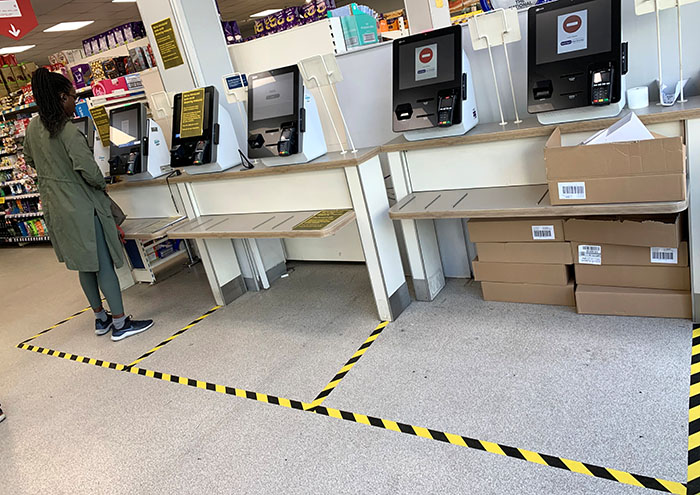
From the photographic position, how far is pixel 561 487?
65.6 inches

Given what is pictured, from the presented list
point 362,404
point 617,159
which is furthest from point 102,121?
point 617,159

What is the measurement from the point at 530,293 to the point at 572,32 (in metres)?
1.33

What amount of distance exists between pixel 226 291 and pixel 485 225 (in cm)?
201

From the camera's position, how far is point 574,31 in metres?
2.32

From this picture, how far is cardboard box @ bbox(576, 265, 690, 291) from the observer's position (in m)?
2.33

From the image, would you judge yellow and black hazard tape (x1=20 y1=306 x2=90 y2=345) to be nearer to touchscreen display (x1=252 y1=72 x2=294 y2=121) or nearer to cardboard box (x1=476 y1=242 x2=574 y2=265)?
touchscreen display (x1=252 y1=72 x2=294 y2=121)

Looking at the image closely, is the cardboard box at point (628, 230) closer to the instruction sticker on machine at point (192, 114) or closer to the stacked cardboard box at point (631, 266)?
the stacked cardboard box at point (631, 266)

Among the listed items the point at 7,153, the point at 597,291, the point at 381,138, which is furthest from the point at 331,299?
the point at 7,153

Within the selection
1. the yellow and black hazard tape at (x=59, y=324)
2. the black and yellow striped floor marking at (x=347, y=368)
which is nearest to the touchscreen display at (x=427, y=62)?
the black and yellow striped floor marking at (x=347, y=368)

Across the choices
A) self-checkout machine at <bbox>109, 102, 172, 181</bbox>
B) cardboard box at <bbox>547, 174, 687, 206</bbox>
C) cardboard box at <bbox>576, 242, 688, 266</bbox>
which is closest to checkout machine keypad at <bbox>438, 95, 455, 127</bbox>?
cardboard box at <bbox>547, 174, 687, 206</bbox>

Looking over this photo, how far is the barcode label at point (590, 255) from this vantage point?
2.47m

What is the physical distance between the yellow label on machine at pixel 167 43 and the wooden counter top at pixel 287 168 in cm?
79

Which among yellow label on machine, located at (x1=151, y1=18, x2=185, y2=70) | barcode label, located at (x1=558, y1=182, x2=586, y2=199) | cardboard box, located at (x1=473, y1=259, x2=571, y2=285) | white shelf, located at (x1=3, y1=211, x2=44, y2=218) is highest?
yellow label on machine, located at (x1=151, y1=18, x2=185, y2=70)

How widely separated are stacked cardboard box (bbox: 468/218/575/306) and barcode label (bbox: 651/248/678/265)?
37 cm
